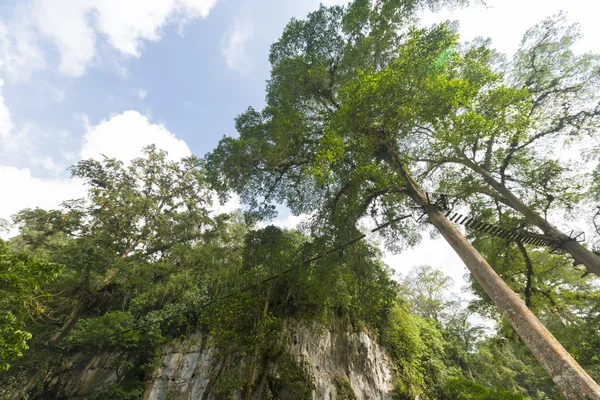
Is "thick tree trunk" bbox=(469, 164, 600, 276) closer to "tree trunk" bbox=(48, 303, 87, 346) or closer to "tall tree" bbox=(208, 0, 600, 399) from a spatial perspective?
"tall tree" bbox=(208, 0, 600, 399)

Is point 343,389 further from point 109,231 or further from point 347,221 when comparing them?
point 109,231

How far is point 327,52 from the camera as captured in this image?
8.77 m

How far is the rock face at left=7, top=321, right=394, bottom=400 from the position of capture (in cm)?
710

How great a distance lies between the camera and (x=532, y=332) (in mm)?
3451

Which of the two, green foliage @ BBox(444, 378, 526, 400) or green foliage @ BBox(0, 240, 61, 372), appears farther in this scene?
green foliage @ BBox(444, 378, 526, 400)

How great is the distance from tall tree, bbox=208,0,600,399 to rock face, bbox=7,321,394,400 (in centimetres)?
441

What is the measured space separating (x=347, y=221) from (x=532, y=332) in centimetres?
427

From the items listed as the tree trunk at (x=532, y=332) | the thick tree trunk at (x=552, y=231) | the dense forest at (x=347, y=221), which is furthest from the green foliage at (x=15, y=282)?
the thick tree trunk at (x=552, y=231)

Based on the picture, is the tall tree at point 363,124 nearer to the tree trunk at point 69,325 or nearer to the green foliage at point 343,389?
the green foliage at point 343,389

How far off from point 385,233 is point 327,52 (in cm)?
716

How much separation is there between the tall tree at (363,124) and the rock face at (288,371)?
4.41m

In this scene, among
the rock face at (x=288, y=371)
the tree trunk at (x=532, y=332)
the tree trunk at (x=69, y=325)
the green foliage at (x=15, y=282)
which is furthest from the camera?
the tree trunk at (x=69, y=325)

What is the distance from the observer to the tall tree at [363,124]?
4973 millimetres

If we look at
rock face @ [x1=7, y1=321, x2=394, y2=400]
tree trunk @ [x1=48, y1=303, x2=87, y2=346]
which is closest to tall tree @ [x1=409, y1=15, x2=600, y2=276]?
rock face @ [x1=7, y1=321, x2=394, y2=400]
